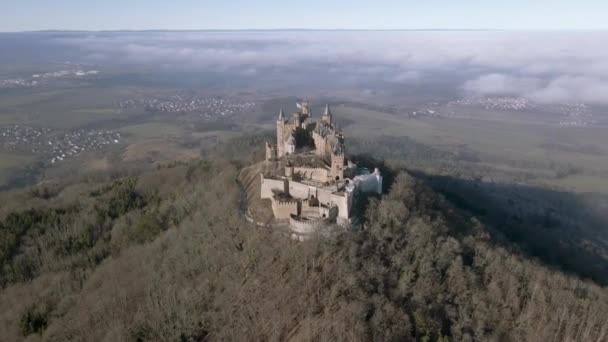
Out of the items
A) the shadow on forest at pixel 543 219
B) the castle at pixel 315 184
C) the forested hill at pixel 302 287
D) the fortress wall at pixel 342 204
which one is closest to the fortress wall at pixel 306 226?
the castle at pixel 315 184

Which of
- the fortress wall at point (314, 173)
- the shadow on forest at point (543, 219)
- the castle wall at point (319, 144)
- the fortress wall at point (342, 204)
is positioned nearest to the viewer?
the fortress wall at point (342, 204)

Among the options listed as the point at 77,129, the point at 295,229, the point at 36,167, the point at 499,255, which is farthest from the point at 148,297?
the point at 77,129

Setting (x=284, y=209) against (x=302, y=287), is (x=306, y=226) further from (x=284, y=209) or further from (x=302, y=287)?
(x=302, y=287)

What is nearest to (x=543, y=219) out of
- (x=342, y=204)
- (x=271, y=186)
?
(x=342, y=204)

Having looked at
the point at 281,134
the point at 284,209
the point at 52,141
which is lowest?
the point at 52,141

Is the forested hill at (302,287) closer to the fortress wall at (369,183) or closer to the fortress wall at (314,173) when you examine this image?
the fortress wall at (369,183)

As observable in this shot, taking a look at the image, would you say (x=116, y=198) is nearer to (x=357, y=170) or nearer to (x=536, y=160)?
(x=357, y=170)

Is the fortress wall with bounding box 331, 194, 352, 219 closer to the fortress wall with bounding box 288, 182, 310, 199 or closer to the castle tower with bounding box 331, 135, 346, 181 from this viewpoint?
the fortress wall with bounding box 288, 182, 310, 199
